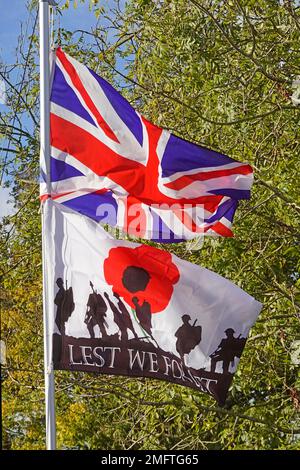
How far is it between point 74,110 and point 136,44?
5.44m

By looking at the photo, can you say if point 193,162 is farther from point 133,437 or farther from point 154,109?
point 133,437

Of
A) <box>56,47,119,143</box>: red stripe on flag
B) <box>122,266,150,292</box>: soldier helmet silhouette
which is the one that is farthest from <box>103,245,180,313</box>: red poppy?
<box>56,47,119,143</box>: red stripe on flag

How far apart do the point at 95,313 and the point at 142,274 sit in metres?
0.42

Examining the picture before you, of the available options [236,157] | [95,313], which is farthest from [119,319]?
[236,157]

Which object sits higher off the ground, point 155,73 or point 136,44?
point 136,44

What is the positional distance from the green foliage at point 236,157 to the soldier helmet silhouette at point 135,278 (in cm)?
277

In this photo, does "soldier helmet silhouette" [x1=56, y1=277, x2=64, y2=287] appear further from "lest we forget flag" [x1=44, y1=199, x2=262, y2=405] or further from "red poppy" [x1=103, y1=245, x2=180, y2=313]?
"red poppy" [x1=103, y1=245, x2=180, y2=313]

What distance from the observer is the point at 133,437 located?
12.3 meters

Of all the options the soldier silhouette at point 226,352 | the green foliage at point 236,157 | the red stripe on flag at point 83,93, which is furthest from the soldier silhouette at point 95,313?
the green foliage at point 236,157

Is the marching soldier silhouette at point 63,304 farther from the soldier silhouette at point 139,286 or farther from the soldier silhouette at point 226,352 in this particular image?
the soldier silhouette at point 226,352

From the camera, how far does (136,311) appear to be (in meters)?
6.58

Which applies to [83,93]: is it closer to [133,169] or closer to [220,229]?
[133,169]

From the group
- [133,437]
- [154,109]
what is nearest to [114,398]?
[133,437]

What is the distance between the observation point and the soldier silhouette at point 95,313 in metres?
6.48
